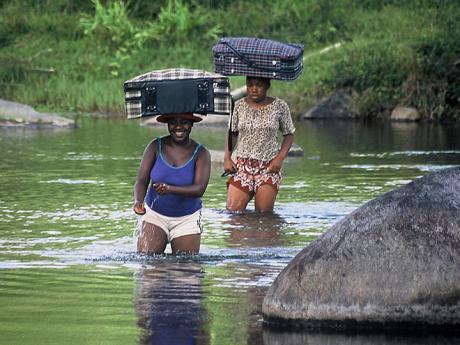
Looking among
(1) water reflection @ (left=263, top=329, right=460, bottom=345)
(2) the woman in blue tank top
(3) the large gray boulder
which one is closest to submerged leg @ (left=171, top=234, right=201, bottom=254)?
(2) the woman in blue tank top

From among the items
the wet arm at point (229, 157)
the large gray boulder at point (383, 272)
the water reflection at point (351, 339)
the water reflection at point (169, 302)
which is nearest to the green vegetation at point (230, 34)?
the wet arm at point (229, 157)

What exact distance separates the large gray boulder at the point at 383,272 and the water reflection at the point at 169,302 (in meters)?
0.53

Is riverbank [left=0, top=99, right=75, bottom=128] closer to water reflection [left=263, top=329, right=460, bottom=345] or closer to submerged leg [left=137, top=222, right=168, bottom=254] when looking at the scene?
submerged leg [left=137, top=222, right=168, bottom=254]

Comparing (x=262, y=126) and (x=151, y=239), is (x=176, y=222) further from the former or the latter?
(x=262, y=126)

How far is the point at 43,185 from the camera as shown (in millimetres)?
16125

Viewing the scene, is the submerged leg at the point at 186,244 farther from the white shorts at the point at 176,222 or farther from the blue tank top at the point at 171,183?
the blue tank top at the point at 171,183

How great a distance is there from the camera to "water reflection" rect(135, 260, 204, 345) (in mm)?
7842

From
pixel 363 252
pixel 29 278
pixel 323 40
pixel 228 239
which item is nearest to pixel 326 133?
pixel 323 40

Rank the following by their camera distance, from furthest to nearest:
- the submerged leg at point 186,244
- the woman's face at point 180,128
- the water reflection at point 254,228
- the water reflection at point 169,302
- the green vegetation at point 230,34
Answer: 1. the green vegetation at point 230,34
2. the water reflection at point 254,228
3. the submerged leg at point 186,244
4. the woman's face at point 180,128
5. the water reflection at point 169,302

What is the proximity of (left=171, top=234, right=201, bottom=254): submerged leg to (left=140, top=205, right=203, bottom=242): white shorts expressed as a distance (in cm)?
4

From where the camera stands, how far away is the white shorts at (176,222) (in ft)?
33.9

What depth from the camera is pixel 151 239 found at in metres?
10.5

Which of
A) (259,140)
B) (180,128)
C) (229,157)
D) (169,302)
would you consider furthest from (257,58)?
(169,302)

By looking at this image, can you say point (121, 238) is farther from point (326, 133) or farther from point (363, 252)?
point (326, 133)
